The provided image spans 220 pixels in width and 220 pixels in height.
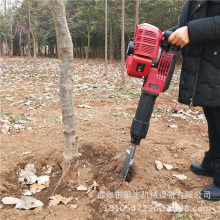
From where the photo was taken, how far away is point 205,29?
1.71 metres

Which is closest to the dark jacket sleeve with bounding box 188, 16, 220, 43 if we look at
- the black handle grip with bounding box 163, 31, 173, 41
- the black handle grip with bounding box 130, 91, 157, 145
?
the black handle grip with bounding box 163, 31, 173, 41

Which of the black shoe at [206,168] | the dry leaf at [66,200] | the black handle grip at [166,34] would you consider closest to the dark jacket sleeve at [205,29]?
the black handle grip at [166,34]

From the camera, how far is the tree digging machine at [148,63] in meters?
1.95

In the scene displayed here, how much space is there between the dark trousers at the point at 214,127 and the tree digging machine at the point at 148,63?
50cm

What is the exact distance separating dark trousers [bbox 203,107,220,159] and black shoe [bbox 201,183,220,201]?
32 centimetres

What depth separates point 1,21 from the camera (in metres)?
23.2

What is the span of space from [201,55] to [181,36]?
266mm

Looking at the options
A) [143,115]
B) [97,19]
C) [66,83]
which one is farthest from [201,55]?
[97,19]

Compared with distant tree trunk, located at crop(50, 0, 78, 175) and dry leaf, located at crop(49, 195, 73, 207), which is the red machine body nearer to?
distant tree trunk, located at crop(50, 0, 78, 175)

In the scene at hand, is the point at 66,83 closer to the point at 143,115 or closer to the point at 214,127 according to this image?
the point at 143,115

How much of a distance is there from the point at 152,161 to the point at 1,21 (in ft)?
84.0

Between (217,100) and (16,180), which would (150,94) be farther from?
(16,180)

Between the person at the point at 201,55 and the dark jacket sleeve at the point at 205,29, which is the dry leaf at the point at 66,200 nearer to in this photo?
the person at the point at 201,55

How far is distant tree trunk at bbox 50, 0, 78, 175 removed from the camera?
197 centimetres
